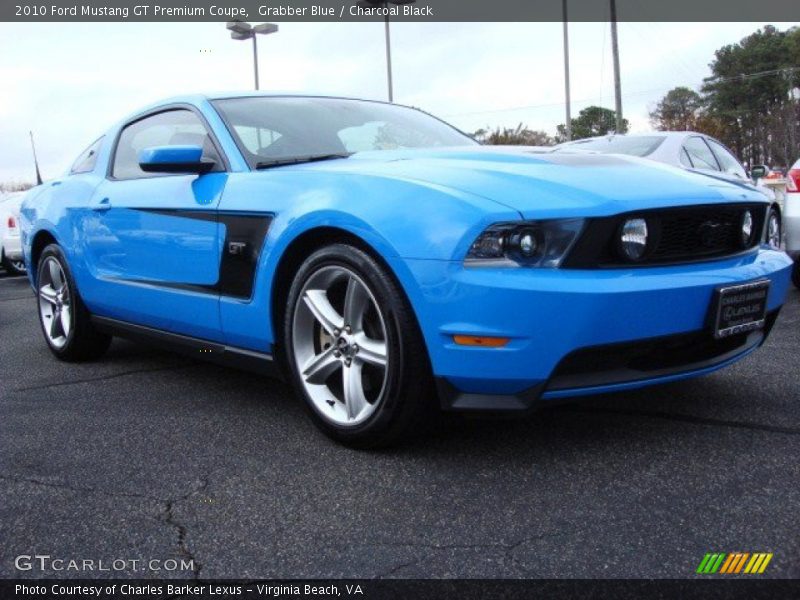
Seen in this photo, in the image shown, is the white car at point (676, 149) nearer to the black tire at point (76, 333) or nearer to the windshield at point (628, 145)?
the windshield at point (628, 145)

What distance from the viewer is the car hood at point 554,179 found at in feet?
8.33

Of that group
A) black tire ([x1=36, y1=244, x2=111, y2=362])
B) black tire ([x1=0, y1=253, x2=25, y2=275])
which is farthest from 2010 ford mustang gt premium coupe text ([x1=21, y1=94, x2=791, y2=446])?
black tire ([x1=0, y1=253, x2=25, y2=275])

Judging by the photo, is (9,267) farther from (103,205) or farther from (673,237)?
(673,237)

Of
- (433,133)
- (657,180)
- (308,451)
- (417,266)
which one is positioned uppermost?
(433,133)

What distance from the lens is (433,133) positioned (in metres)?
4.18

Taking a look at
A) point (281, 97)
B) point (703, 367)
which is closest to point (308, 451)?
point (703, 367)

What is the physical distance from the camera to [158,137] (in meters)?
4.23

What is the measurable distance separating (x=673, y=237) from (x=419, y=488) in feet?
3.79

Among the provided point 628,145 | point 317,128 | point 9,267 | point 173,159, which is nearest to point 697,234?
point 317,128

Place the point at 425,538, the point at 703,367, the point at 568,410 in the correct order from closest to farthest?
the point at 425,538
the point at 703,367
the point at 568,410

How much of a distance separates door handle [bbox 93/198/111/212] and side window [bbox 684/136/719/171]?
207 inches

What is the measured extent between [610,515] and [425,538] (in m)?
0.52

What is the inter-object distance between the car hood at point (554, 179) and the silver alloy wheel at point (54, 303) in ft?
7.30

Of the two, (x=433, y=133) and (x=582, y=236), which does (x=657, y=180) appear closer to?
(x=582, y=236)
